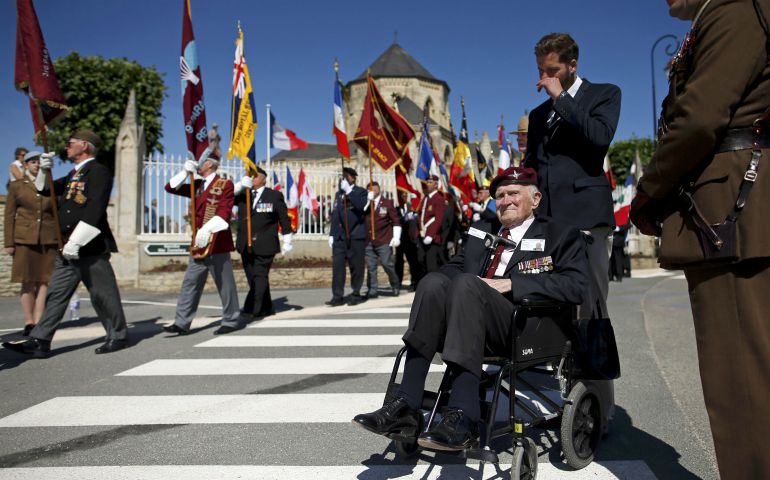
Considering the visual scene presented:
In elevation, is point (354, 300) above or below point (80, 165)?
below

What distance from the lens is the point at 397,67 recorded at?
72625mm

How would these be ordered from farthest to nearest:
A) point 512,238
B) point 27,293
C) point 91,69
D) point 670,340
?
1. point 91,69
2. point 27,293
3. point 670,340
4. point 512,238

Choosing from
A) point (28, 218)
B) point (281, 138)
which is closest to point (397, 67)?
point (281, 138)

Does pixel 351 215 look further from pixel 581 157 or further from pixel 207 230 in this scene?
pixel 581 157

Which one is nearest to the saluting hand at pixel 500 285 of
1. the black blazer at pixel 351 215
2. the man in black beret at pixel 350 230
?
the man in black beret at pixel 350 230

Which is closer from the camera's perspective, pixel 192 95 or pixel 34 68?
pixel 34 68

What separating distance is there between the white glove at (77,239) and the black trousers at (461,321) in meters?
4.32

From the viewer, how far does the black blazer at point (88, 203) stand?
5965 mm

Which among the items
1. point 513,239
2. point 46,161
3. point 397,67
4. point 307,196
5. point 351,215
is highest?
point 397,67

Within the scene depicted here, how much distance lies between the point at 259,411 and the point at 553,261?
88.0 inches

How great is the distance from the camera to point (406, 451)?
9.82 ft

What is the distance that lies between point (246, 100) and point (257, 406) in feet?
21.9

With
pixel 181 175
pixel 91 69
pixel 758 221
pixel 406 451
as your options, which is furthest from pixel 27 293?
pixel 91 69

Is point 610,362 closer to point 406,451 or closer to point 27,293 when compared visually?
point 406,451
